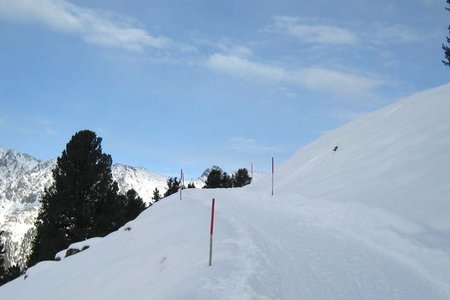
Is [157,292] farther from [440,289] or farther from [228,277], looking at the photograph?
[440,289]

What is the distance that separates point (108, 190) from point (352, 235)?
24537mm

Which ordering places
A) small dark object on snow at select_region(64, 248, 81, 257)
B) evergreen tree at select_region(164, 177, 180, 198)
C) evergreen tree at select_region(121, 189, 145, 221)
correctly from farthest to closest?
evergreen tree at select_region(164, 177, 180, 198) → evergreen tree at select_region(121, 189, 145, 221) → small dark object on snow at select_region(64, 248, 81, 257)

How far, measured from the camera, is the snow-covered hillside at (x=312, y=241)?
375 inches

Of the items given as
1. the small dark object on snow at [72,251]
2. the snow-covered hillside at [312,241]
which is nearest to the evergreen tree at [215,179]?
the snow-covered hillside at [312,241]

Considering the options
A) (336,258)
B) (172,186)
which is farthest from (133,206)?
(336,258)

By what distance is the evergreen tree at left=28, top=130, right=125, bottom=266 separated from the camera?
106 ft

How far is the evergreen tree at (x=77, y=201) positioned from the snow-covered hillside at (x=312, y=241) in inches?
406

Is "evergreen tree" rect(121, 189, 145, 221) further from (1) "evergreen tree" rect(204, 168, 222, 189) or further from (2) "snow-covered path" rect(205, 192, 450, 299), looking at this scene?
(2) "snow-covered path" rect(205, 192, 450, 299)

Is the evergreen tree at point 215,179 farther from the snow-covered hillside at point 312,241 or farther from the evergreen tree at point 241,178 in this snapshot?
the snow-covered hillside at point 312,241

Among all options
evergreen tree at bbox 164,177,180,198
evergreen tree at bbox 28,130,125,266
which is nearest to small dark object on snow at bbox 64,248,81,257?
evergreen tree at bbox 28,130,125,266

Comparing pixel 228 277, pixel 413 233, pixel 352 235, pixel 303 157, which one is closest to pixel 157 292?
pixel 228 277

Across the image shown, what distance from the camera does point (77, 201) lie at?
3288 cm

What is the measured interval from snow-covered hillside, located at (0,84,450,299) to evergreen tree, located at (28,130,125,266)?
10.3m

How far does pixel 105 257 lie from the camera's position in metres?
17.2
